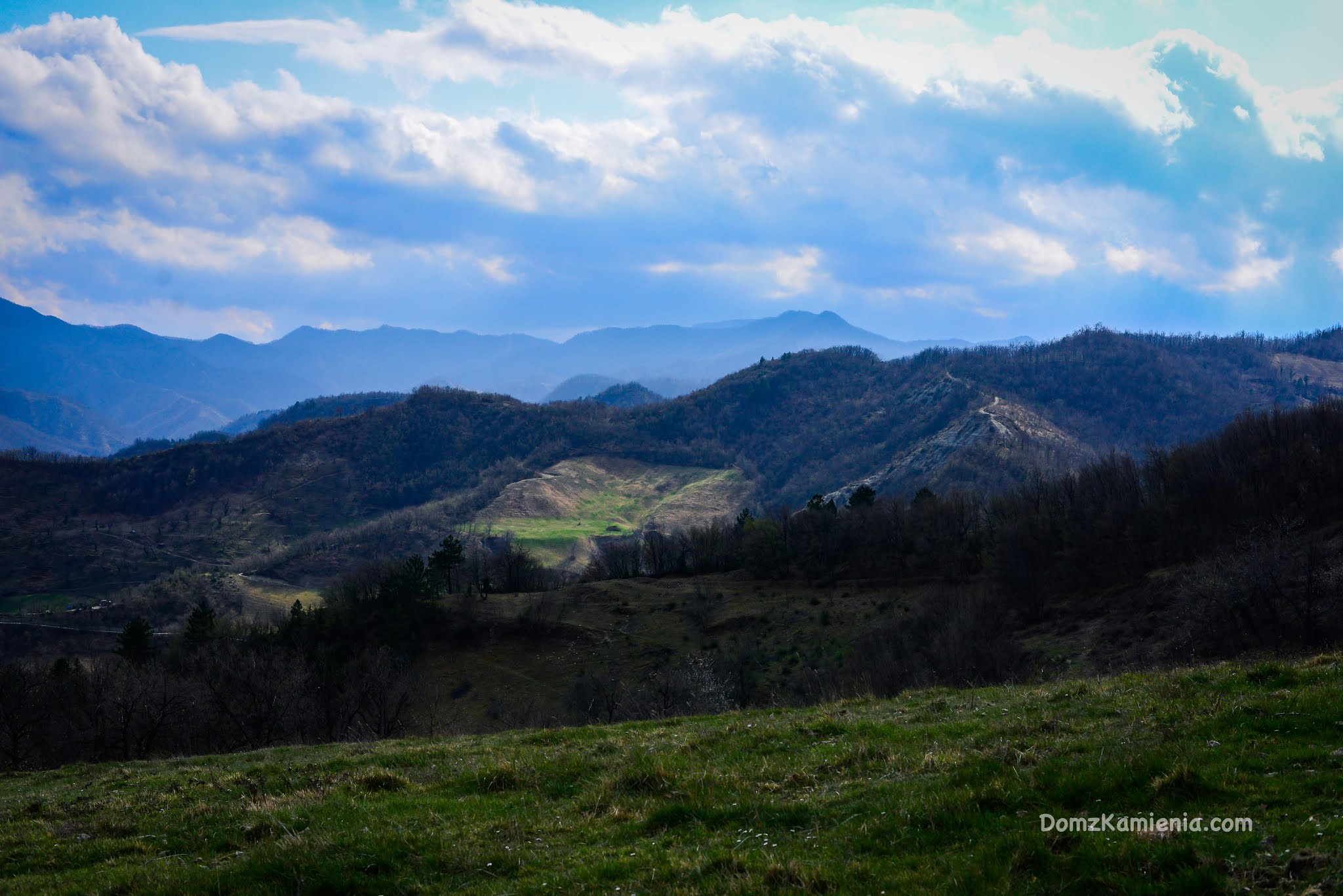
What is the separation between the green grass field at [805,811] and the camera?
7.11m

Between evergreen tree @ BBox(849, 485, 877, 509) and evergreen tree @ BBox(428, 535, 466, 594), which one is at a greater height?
evergreen tree @ BBox(849, 485, 877, 509)

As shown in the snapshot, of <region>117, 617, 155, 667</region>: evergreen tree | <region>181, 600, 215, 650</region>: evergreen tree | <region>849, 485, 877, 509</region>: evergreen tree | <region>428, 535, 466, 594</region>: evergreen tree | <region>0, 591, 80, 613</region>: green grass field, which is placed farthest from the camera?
<region>0, 591, 80, 613</region>: green grass field

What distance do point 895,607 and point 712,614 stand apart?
73.8 feet

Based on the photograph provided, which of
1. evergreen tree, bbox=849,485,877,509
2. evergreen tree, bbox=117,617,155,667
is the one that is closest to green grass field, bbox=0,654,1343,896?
evergreen tree, bbox=117,617,155,667

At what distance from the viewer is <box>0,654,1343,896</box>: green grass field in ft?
23.3

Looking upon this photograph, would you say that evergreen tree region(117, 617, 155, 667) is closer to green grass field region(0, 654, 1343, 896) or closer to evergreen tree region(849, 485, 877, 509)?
green grass field region(0, 654, 1343, 896)

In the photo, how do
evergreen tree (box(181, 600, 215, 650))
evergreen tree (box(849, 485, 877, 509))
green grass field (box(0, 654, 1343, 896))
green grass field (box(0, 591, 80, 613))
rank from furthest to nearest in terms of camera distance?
green grass field (box(0, 591, 80, 613)) → evergreen tree (box(849, 485, 877, 509)) → evergreen tree (box(181, 600, 215, 650)) → green grass field (box(0, 654, 1343, 896))

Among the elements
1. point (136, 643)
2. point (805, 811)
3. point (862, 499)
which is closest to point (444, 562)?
point (136, 643)

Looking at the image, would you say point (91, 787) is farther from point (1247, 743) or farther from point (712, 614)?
point (712, 614)

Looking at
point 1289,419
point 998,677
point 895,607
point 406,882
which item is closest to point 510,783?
point 406,882

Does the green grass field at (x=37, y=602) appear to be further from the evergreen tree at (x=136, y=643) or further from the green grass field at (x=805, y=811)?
the green grass field at (x=805, y=811)

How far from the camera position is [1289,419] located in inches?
3169

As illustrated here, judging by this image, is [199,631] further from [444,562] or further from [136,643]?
[444,562]

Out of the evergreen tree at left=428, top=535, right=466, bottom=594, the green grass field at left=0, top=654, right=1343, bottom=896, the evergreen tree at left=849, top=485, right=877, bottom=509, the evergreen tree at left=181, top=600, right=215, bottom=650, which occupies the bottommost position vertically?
the evergreen tree at left=181, top=600, right=215, bottom=650
